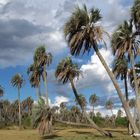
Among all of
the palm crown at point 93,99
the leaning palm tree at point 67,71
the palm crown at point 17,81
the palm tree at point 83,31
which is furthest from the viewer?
the palm crown at point 93,99

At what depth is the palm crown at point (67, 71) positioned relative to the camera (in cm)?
6506

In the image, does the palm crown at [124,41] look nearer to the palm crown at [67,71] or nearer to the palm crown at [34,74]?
the palm crown at [67,71]

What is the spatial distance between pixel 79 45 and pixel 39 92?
6210 centimetres

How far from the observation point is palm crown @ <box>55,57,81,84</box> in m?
65.1

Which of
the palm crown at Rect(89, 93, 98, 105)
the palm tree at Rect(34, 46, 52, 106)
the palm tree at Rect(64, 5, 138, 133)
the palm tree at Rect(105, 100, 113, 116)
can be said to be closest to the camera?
the palm tree at Rect(64, 5, 138, 133)

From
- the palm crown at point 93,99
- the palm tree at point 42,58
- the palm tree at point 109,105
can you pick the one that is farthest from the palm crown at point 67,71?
the palm tree at point 109,105

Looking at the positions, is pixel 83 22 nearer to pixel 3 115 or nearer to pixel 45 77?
pixel 45 77

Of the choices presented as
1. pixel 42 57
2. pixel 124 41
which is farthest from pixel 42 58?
pixel 124 41

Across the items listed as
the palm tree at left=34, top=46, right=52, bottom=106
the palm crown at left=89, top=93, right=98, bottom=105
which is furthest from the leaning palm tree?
the palm crown at left=89, top=93, right=98, bottom=105

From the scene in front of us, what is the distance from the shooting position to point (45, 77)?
8475 cm

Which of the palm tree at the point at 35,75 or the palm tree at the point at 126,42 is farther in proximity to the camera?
the palm tree at the point at 35,75

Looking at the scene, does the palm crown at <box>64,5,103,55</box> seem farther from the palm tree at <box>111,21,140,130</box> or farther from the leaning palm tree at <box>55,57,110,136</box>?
the leaning palm tree at <box>55,57,110,136</box>

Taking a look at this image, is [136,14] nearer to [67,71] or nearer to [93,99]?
[67,71]

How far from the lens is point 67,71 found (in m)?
64.9
